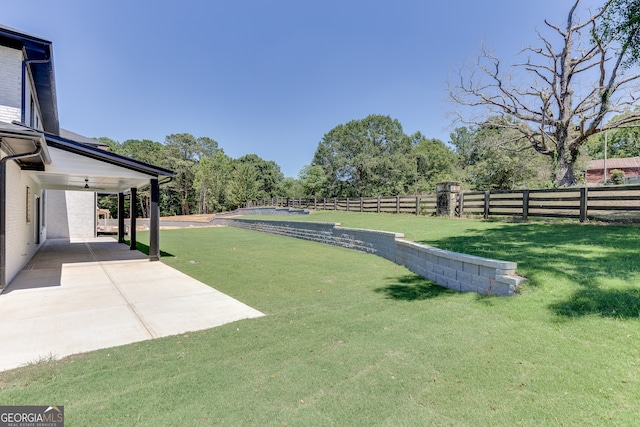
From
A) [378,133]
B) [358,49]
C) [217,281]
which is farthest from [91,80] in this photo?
[378,133]

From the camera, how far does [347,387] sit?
2508mm

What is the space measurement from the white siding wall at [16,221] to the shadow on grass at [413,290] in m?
7.66

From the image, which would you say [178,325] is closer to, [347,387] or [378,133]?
[347,387]

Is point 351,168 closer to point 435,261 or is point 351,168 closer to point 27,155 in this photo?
point 435,261

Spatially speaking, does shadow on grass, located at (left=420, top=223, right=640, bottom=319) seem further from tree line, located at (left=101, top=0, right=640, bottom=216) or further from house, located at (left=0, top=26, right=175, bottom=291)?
house, located at (left=0, top=26, right=175, bottom=291)

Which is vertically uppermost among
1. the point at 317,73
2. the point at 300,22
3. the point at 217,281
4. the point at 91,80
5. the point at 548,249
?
the point at 317,73

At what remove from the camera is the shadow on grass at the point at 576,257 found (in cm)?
336

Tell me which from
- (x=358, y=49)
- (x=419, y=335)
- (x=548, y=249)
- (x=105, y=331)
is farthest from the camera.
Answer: (x=358, y=49)

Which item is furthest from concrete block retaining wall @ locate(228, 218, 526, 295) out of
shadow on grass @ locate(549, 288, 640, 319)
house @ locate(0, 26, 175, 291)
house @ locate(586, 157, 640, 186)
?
house @ locate(586, 157, 640, 186)

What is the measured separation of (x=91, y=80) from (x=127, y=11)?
22.5 feet

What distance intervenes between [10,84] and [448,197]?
1453cm

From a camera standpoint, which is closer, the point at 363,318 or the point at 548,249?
the point at 363,318

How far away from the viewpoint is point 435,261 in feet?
19.7

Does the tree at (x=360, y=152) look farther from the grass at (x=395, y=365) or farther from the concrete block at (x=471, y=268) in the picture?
the grass at (x=395, y=365)
